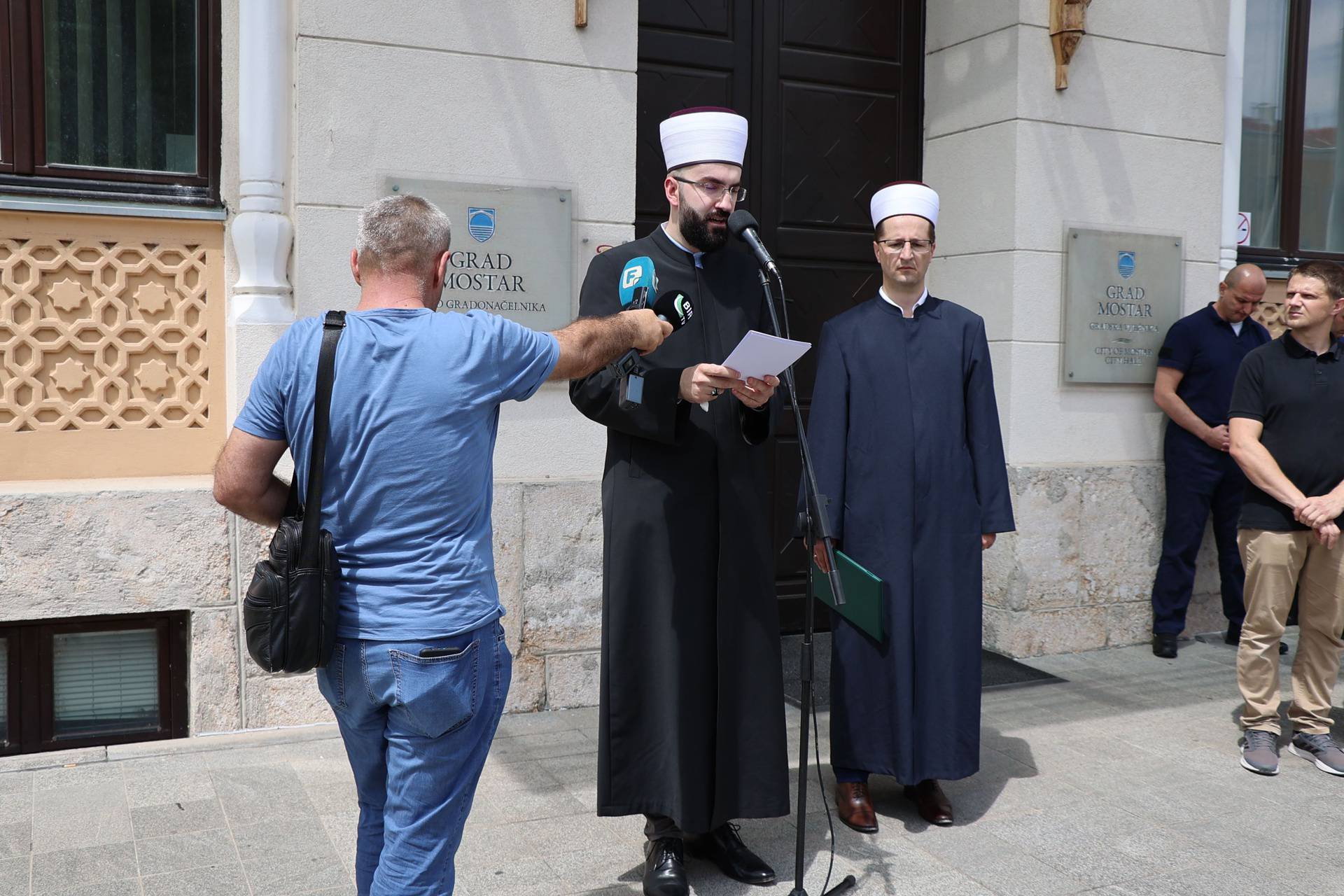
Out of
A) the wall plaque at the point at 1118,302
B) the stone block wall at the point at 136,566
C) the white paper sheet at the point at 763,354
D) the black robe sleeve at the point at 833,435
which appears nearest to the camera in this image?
the white paper sheet at the point at 763,354

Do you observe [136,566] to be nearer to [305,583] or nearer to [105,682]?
[105,682]

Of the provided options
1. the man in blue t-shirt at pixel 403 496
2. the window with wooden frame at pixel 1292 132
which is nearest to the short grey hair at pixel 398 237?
the man in blue t-shirt at pixel 403 496

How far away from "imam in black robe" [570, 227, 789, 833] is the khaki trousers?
2281 millimetres

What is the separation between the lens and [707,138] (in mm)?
3457

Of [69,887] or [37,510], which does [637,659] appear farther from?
[37,510]

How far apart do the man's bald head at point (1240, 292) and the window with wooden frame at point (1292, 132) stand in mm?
1118

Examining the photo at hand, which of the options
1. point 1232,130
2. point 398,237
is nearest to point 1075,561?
point 1232,130

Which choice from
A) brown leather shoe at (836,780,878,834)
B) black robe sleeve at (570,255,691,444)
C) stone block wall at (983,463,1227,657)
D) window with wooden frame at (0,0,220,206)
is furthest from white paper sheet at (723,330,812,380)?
stone block wall at (983,463,1227,657)

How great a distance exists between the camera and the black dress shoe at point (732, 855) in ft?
11.4

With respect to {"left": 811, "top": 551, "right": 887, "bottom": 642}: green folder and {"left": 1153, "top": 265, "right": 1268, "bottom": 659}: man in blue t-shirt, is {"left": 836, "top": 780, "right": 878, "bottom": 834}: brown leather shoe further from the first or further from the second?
{"left": 1153, "top": 265, "right": 1268, "bottom": 659}: man in blue t-shirt

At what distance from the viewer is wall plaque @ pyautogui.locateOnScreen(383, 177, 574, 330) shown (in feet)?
16.4

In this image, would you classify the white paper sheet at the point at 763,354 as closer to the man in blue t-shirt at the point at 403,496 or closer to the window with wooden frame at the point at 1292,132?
the man in blue t-shirt at the point at 403,496

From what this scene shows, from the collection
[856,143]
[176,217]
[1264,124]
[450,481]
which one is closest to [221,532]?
[176,217]

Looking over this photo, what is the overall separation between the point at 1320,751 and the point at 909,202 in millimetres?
2660
